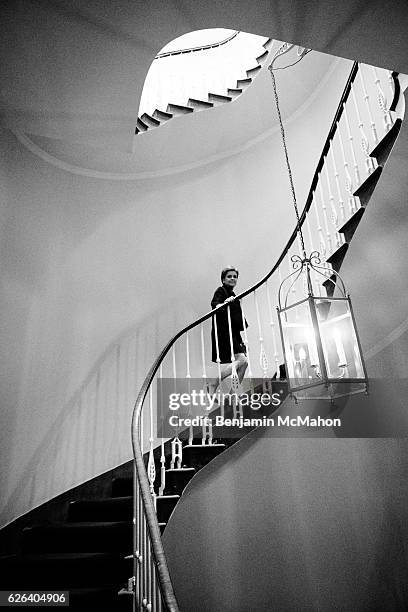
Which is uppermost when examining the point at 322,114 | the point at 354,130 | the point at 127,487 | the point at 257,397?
the point at 322,114

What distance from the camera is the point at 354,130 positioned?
5125 millimetres

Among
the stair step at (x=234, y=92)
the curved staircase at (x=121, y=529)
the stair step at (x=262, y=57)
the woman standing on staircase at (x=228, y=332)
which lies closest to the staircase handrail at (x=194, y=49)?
the stair step at (x=262, y=57)

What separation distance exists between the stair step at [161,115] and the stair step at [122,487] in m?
4.05

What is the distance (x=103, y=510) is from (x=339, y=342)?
92.4 inches

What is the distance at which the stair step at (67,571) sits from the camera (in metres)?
2.93

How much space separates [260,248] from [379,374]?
244 centimetres

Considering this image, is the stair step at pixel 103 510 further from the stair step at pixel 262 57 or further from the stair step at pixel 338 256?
the stair step at pixel 262 57

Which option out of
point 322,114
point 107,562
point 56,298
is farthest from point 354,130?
point 107,562

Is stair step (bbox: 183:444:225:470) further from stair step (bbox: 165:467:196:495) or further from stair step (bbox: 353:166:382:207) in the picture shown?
stair step (bbox: 353:166:382:207)

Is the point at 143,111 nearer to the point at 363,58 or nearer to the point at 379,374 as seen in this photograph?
the point at 363,58

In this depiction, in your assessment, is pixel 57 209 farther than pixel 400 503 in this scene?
Yes

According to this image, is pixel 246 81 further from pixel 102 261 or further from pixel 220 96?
pixel 102 261

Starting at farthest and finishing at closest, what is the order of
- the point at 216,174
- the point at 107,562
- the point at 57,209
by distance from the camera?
1. the point at 216,174
2. the point at 57,209
3. the point at 107,562

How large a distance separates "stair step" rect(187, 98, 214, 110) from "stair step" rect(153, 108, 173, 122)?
300 mm
